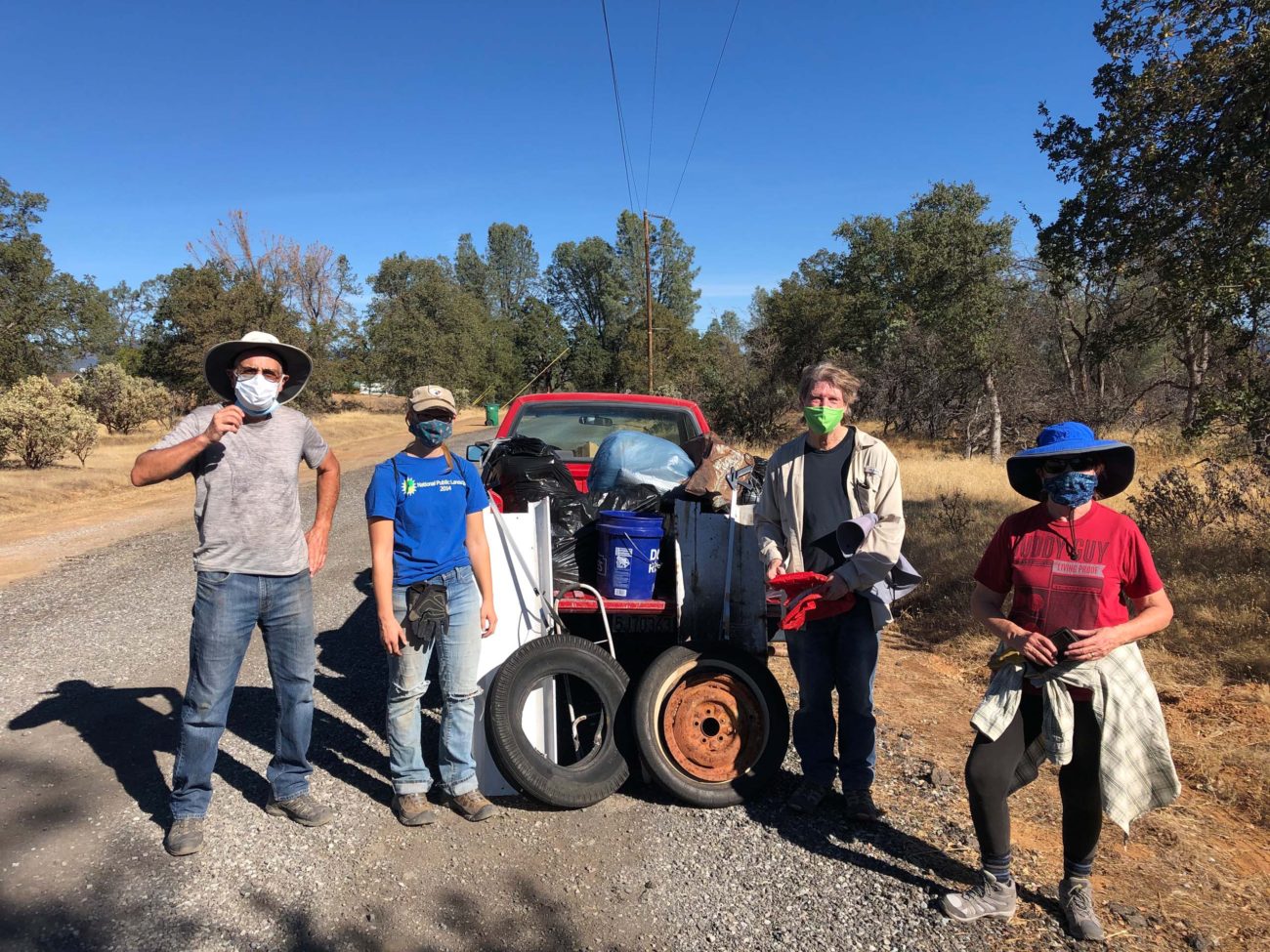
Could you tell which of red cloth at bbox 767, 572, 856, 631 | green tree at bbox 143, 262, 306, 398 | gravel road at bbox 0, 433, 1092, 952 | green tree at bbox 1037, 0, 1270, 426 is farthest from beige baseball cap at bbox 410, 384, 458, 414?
green tree at bbox 143, 262, 306, 398

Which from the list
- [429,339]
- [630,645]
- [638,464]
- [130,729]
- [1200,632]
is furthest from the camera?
[429,339]

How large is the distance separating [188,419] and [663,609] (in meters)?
2.21

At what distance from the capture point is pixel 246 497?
3152mm

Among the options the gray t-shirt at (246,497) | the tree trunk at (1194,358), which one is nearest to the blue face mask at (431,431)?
the gray t-shirt at (246,497)

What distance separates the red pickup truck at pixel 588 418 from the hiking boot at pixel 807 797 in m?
2.92

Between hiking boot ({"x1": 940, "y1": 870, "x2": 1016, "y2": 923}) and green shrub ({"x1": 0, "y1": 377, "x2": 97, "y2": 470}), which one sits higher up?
green shrub ({"x1": 0, "y1": 377, "x2": 97, "y2": 470})

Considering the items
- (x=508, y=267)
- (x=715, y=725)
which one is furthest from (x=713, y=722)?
(x=508, y=267)

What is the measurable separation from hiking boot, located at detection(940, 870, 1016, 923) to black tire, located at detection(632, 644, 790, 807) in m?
0.95

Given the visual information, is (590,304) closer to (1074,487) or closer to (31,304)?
(31,304)

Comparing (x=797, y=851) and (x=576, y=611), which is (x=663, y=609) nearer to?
(x=576, y=611)

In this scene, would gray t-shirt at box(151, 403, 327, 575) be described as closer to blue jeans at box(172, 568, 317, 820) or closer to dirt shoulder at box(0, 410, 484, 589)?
blue jeans at box(172, 568, 317, 820)

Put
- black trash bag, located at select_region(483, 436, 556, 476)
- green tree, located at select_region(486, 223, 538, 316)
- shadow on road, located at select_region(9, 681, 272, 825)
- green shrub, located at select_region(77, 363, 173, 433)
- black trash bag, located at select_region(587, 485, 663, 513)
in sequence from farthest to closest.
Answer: green tree, located at select_region(486, 223, 538, 316) → green shrub, located at select_region(77, 363, 173, 433) → black trash bag, located at select_region(483, 436, 556, 476) → black trash bag, located at select_region(587, 485, 663, 513) → shadow on road, located at select_region(9, 681, 272, 825)

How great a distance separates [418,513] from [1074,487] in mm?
2450

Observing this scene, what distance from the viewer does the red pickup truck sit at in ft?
19.6
